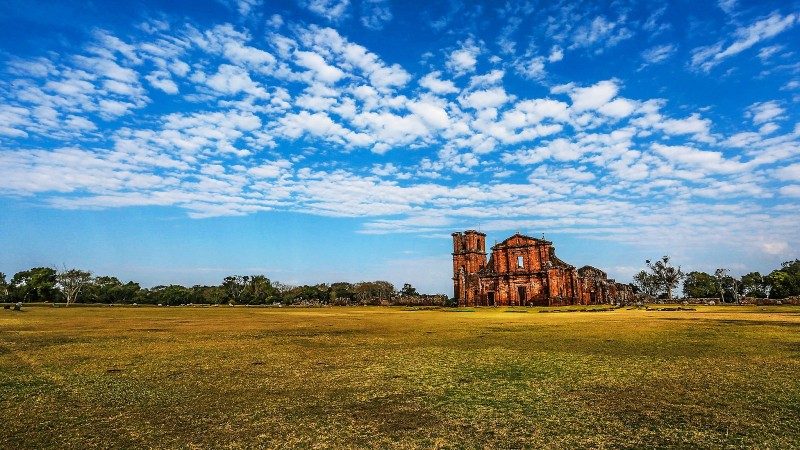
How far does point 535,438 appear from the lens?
4766 millimetres

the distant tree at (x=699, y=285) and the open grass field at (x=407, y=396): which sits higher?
the distant tree at (x=699, y=285)

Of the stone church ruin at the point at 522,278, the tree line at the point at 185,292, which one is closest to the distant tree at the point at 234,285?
the tree line at the point at 185,292

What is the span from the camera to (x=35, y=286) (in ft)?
255

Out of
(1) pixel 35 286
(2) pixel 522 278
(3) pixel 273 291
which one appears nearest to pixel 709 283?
(2) pixel 522 278

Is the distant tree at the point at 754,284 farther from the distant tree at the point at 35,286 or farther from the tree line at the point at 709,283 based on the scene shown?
the distant tree at the point at 35,286

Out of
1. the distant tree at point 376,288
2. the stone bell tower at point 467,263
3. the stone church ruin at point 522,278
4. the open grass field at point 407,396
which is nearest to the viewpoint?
the open grass field at point 407,396

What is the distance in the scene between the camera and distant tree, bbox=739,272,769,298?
270ft

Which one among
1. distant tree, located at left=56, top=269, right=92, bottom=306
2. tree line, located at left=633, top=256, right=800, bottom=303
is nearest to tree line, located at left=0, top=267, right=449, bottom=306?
distant tree, located at left=56, top=269, right=92, bottom=306

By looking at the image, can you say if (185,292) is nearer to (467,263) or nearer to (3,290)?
(3,290)

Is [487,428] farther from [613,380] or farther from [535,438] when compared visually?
[613,380]

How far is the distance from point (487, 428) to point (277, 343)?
10.1 meters

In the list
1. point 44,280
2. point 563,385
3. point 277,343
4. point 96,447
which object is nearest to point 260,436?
point 96,447

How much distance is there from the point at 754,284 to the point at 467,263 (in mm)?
60330

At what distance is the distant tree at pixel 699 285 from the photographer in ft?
266
